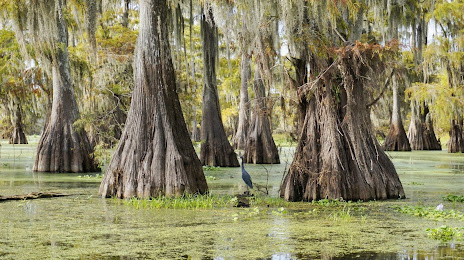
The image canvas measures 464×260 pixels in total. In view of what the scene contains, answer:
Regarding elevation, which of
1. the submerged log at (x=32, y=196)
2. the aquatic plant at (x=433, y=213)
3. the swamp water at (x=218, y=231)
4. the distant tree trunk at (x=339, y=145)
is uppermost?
the distant tree trunk at (x=339, y=145)

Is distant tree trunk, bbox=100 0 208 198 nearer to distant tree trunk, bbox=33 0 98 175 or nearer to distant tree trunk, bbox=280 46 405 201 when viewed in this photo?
distant tree trunk, bbox=280 46 405 201

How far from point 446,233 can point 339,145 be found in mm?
2941

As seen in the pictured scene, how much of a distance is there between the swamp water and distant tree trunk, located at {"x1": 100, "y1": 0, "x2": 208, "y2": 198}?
0.46 m

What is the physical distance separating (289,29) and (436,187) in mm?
4397

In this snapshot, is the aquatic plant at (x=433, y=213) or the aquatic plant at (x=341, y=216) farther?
the aquatic plant at (x=433, y=213)

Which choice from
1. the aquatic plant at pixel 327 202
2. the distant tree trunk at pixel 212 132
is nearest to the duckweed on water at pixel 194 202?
the aquatic plant at pixel 327 202

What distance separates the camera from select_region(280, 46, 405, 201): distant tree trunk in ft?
28.7

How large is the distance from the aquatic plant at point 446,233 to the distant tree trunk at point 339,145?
265 cm

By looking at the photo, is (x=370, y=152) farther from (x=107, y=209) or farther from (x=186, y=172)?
(x=107, y=209)

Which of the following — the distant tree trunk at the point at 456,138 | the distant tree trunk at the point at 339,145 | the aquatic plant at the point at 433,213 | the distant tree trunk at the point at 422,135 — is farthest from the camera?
the distant tree trunk at the point at 422,135

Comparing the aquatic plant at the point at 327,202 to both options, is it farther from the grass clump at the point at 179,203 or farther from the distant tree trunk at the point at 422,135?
the distant tree trunk at the point at 422,135

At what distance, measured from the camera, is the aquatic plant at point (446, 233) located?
5893mm

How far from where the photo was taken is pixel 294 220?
7.02m

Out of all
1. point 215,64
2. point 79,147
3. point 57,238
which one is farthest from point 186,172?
point 215,64
